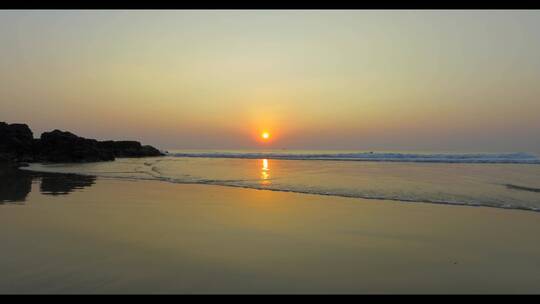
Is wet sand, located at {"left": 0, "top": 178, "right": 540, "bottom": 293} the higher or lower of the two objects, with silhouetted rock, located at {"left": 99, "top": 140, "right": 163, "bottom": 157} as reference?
lower

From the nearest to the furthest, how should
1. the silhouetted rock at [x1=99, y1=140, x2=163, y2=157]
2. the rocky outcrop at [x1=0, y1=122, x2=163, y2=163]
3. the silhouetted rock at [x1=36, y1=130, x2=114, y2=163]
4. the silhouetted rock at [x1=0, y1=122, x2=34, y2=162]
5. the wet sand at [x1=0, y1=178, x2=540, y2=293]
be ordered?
the wet sand at [x1=0, y1=178, x2=540, y2=293] → the silhouetted rock at [x1=0, y1=122, x2=34, y2=162] → the rocky outcrop at [x1=0, y1=122, x2=163, y2=163] → the silhouetted rock at [x1=36, y1=130, x2=114, y2=163] → the silhouetted rock at [x1=99, y1=140, x2=163, y2=157]

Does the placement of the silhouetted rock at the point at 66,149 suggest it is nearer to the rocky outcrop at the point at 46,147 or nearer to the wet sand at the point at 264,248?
the rocky outcrop at the point at 46,147

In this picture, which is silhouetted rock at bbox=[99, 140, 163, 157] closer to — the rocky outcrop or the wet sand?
the rocky outcrop

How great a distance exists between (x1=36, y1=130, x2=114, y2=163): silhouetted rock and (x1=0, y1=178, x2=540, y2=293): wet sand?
37692mm

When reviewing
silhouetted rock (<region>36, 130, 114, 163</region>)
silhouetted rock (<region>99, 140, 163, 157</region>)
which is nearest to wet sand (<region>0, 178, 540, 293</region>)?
silhouetted rock (<region>36, 130, 114, 163</region>)

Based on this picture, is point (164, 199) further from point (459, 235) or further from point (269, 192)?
point (459, 235)

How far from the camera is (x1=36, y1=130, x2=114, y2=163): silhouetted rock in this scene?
45562 millimetres

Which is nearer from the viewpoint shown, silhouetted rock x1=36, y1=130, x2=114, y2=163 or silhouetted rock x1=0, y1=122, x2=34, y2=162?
silhouetted rock x1=0, y1=122, x2=34, y2=162

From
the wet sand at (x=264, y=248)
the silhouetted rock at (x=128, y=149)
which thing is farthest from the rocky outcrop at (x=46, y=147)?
the wet sand at (x=264, y=248)

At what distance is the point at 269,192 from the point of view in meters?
15.3

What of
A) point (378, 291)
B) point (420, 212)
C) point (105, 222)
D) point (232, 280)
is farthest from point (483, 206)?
point (105, 222)

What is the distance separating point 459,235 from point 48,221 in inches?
343

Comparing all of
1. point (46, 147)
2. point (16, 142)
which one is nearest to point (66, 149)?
point (46, 147)

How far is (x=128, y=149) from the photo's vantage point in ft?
223
